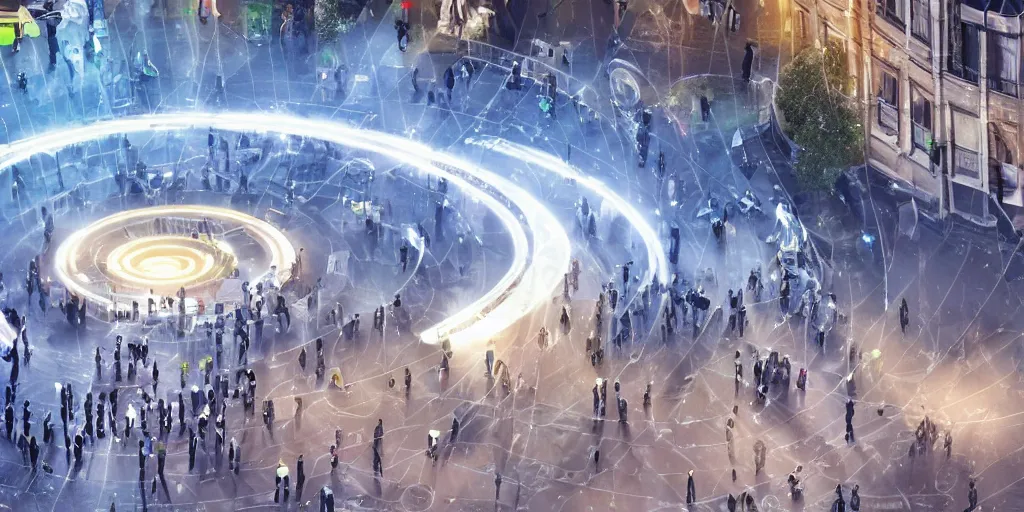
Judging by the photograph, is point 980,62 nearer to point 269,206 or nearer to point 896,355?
point 896,355

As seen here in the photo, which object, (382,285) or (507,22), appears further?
(507,22)

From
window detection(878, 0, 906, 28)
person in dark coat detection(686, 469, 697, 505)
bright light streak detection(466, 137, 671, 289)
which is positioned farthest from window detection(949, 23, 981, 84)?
person in dark coat detection(686, 469, 697, 505)

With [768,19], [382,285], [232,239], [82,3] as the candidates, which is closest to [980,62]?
[768,19]

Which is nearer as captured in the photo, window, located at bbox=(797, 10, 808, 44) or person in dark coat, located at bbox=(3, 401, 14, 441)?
person in dark coat, located at bbox=(3, 401, 14, 441)

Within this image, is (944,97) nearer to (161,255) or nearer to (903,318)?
(903,318)

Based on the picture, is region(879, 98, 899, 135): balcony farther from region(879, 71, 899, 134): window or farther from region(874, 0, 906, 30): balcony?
region(874, 0, 906, 30): balcony

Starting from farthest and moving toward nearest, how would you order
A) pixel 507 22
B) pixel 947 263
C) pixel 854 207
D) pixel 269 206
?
pixel 507 22, pixel 269 206, pixel 854 207, pixel 947 263
